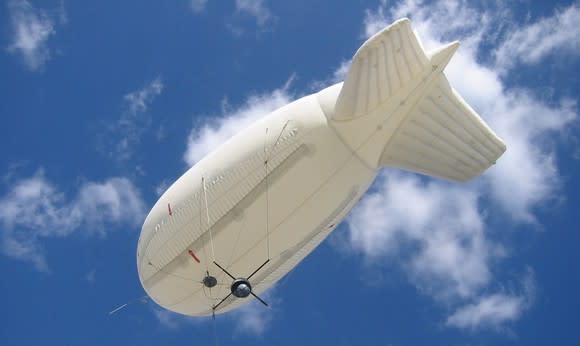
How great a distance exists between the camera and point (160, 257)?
113ft

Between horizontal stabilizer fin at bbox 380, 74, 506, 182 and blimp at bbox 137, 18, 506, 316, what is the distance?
0.17 ft

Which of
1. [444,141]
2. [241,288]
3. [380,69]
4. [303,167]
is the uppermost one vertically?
[303,167]

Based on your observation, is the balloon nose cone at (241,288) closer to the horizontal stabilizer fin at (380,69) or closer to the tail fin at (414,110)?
the tail fin at (414,110)

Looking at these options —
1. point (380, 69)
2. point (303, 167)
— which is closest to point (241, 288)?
point (303, 167)

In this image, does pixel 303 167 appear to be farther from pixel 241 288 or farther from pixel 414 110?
pixel 241 288

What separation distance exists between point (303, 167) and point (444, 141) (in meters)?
7.58

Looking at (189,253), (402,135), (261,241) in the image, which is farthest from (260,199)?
(402,135)

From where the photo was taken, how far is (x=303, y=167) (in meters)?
32.4

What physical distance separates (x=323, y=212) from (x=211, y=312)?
32.9 feet

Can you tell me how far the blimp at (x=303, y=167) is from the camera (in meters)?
32.3

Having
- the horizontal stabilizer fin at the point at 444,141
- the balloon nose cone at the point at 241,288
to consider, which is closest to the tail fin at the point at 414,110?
the horizontal stabilizer fin at the point at 444,141

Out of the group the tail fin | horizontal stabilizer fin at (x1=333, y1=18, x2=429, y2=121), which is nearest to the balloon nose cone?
the tail fin

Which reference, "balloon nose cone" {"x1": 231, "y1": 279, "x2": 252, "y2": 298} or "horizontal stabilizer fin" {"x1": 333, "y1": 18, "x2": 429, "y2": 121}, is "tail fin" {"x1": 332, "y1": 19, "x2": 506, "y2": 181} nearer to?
"horizontal stabilizer fin" {"x1": 333, "y1": 18, "x2": 429, "y2": 121}

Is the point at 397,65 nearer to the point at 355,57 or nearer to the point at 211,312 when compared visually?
the point at 355,57
